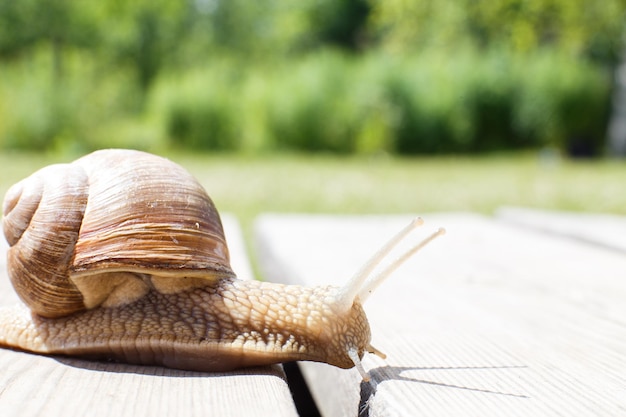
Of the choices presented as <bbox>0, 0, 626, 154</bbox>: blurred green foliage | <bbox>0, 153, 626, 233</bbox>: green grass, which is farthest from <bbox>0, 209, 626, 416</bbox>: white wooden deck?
<bbox>0, 0, 626, 154</bbox>: blurred green foliage

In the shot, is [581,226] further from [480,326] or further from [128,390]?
[128,390]

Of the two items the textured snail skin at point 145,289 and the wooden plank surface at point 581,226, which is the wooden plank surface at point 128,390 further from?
the wooden plank surface at point 581,226

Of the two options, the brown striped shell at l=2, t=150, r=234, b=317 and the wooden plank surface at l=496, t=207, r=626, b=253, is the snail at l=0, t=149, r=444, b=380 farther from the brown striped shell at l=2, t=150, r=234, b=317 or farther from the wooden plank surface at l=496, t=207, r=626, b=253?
the wooden plank surface at l=496, t=207, r=626, b=253

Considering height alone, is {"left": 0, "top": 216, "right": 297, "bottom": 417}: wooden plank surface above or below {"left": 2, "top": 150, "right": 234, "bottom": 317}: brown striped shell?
below

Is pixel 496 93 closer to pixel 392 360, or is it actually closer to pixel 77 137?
pixel 77 137

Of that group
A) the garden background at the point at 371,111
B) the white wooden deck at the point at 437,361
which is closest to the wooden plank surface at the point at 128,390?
the white wooden deck at the point at 437,361

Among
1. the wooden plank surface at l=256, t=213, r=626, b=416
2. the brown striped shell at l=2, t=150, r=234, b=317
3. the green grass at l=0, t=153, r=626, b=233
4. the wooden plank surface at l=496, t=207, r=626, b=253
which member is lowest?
the green grass at l=0, t=153, r=626, b=233
